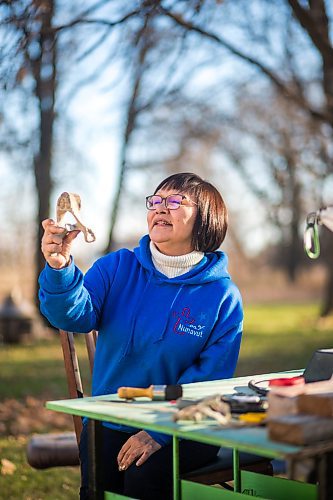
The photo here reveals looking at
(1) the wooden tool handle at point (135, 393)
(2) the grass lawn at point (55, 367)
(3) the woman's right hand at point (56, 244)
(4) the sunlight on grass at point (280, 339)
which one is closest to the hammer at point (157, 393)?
(1) the wooden tool handle at point (135, 393)

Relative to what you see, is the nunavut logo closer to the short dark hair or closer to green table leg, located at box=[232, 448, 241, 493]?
the short dark hair

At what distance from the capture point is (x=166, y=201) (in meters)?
3.12

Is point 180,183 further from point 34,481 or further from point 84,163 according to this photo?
point 84,163

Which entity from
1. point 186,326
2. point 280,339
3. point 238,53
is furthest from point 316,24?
point 280,339

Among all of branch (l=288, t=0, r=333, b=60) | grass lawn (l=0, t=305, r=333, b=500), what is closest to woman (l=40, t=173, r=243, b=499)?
grass lawn (l=0, t=305, r=333, b=500)

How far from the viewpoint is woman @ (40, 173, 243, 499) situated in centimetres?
292

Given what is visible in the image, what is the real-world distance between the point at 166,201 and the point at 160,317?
46 cm

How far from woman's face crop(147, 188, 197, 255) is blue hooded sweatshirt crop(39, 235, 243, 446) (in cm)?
9

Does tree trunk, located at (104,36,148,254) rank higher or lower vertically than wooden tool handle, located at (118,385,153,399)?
higher

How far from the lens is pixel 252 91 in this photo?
1862cm

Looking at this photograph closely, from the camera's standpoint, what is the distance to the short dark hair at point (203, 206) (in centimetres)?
320

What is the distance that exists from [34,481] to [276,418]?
11.0 ft

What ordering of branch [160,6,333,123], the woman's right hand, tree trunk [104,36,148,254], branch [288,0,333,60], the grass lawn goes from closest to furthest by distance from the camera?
1. the woman's right hand
2. the grass lawn
3. branch [160,6,333,123]
4. branch [288,0,333,60]
5. tree trunk [104,36,148,254]

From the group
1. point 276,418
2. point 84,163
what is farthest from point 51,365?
point 276,418
